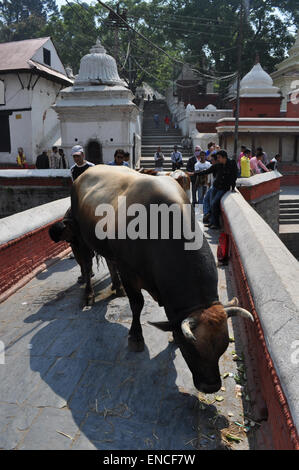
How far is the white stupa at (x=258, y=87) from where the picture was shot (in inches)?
950

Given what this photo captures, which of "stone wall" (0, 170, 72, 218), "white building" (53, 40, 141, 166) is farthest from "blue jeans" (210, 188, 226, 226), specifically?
"white building" (53, 40, 141, 166)

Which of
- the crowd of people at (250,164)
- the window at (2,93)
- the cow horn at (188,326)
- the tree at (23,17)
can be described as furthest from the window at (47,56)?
the tree at (23,17)

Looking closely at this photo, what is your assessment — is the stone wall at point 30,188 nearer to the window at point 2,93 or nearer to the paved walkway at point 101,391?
the paved walkway at point 101,391

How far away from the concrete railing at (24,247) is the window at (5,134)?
15066 mm

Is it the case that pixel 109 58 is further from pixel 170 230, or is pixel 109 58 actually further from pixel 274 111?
pixel 170 230

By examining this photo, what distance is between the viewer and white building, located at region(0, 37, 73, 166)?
20.1 m

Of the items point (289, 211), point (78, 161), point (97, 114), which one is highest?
point (97, 114)

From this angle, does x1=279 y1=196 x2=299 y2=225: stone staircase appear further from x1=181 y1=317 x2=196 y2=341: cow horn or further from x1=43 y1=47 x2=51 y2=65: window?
x1=43 y1=47 x2=51 y2=65: window

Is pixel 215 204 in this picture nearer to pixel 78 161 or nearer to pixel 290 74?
pixel 78 161

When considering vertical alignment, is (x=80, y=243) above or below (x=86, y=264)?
above

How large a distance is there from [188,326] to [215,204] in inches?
233

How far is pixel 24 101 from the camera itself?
66.1 feet

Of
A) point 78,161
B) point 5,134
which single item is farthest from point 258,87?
point 78,161
